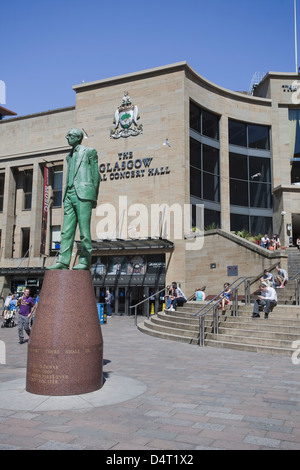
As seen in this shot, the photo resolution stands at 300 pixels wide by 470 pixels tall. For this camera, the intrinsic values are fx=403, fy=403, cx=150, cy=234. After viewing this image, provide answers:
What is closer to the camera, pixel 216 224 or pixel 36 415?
pixel 36 415

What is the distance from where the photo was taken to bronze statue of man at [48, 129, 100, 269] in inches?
309

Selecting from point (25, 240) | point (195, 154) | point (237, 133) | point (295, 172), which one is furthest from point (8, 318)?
point (295, 172)

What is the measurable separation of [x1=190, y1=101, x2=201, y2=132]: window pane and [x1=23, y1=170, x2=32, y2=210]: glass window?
1368cm

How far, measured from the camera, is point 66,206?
26.6ft

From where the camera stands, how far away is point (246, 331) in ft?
38.9

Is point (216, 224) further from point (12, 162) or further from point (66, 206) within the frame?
point (66, 206)

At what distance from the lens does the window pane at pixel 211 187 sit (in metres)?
27.8

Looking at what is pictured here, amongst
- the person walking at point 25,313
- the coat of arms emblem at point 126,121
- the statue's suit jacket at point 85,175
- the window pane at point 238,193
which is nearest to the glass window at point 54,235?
the coat of arms emblem at point 126,121

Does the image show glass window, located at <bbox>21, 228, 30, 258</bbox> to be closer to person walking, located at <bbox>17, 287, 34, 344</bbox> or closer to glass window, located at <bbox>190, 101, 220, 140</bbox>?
glass window, located at <bbox>190, 101, 220, 140</bbox>

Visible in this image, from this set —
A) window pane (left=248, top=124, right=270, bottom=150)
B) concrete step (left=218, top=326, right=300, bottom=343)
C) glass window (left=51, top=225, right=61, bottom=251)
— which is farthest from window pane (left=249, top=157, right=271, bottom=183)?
concrete step (left=218, top=326, right=300, bottom=343)

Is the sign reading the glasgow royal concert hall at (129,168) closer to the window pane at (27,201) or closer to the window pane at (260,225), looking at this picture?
the window pane at (27,201)

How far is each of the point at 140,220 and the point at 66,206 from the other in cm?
1733

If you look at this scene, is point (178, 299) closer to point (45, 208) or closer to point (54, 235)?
point (54, 235)

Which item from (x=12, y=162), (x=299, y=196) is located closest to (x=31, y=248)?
(x=12, y=162)
